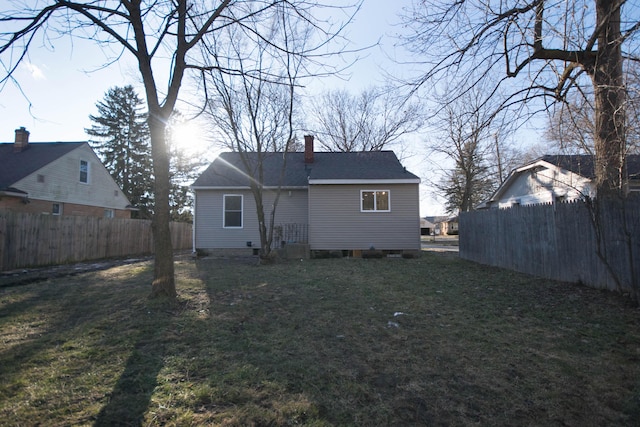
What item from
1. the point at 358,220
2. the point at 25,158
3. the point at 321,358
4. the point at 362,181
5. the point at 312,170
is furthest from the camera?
the point at 25,158

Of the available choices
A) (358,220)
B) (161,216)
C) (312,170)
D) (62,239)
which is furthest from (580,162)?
(62,239)

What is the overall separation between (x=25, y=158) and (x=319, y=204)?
15612 mm

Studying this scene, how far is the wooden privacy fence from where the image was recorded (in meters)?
10.4

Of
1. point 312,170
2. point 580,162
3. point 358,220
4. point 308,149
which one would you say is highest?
point 308,149

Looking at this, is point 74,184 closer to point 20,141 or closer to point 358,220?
point 20,141

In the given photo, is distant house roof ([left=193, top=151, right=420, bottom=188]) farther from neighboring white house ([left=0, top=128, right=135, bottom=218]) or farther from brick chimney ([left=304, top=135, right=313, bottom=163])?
neighboring white house ([left=0, top=128, right=135, bottom=218])

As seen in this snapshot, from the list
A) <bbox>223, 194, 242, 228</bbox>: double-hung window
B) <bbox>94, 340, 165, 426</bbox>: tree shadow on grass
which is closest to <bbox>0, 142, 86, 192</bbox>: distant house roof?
<bbox>223, 194, 242, 228</bbox>: double-hung window

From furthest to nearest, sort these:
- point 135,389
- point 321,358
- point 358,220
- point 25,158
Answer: point 25,158 → point 358,220 → point 321,358 → point 135,389

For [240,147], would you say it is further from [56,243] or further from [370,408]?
[370,408]

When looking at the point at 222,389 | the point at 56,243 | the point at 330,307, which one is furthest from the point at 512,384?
the point at 56,243

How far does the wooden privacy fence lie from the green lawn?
5039 mm

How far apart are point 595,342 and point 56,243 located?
49.2ft

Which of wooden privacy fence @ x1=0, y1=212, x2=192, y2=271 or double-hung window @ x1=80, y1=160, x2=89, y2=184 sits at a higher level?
double-hung window @ x1=80, y1=160, x2=89, y2=184

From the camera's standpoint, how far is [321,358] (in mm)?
3572
